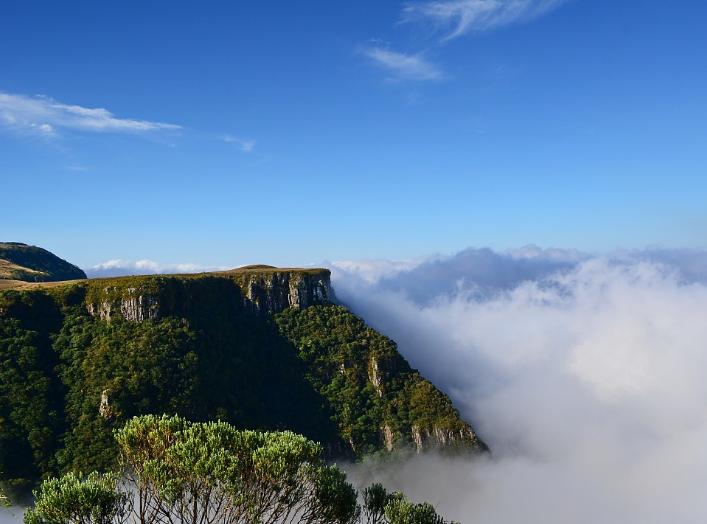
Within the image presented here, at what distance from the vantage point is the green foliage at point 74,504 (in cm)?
3381

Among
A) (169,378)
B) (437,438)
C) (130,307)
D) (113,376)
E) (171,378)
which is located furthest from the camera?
(437,438)

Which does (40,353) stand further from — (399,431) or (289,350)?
(399,431)

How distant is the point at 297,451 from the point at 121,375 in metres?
121

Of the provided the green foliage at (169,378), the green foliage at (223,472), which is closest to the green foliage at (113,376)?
the green foliage at (169,378)

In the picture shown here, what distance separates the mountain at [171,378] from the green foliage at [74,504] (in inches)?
3786

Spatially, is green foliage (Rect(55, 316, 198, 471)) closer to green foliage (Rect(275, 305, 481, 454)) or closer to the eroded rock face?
the eroded rock face

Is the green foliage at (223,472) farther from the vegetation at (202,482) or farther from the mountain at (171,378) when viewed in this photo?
the mountain at (171,378)

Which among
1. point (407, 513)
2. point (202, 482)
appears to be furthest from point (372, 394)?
point (202, 482)

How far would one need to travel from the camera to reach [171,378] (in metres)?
148

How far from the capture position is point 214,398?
15438 centimetres

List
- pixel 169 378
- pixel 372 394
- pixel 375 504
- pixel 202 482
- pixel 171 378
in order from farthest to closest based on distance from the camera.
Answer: pixel 372 394, pixel 171 378, pixel 169 378, pixel 375 504, pixel 202 482

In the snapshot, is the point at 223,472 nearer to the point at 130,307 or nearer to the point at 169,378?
the point at 169,378

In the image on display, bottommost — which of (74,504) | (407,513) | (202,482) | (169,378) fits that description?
(169,378)

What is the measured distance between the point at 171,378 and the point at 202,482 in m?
123
